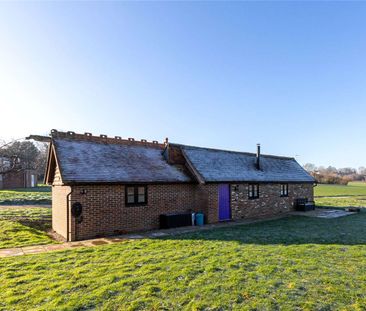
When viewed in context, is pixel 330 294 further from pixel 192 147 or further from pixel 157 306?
pixel 192 147

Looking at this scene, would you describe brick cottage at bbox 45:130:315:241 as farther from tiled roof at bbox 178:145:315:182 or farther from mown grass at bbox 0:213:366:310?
mown grass at bbox 0:213:366:310

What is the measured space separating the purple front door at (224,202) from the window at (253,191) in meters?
2.14

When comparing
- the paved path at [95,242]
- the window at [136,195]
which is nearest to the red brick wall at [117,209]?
the window at [136,195]

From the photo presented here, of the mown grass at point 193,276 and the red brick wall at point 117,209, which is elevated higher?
the red brick wall at point 117,209

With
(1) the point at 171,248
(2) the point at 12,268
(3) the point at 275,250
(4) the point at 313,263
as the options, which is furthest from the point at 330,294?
(2) the point at 12,268

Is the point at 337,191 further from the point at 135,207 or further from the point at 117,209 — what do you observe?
the point at 117,209

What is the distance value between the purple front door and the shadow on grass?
6.88 ft

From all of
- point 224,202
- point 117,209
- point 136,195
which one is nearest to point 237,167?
point 224,202

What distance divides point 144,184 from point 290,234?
7.23 metres

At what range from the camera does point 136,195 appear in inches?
536

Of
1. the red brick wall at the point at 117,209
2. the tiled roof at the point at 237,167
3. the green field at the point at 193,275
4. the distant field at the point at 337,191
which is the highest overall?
the tiled roof at the point at 237,167

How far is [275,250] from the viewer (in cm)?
935

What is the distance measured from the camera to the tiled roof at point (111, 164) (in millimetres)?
12167

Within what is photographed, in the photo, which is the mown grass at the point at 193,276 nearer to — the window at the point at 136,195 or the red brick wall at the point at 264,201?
the window at the point at 136,195
